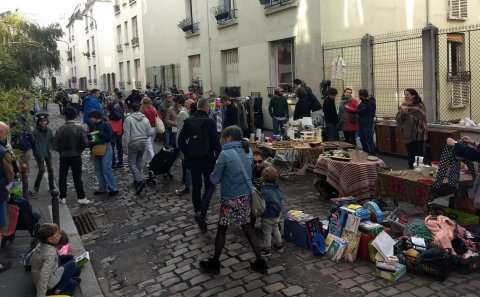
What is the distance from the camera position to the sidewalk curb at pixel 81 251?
16.8ft

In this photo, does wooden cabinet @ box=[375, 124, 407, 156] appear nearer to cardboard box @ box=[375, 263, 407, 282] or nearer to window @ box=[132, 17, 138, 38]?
cardboard box @ box=[375, 263, 407, 282]

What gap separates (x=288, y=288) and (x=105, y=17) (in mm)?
40337

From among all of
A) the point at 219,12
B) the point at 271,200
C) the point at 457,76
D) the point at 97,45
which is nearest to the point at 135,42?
the point at 219,12

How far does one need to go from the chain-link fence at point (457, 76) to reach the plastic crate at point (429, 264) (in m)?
6.82

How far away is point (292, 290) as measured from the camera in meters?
4.75

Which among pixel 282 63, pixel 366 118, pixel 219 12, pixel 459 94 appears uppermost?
pixel 219 12

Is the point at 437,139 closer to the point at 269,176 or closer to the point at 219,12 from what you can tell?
the point at 269,176

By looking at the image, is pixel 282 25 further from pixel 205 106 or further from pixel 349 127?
pixel 205 106

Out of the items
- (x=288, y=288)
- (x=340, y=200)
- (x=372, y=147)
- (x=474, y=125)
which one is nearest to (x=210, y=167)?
(x=340, y=200)

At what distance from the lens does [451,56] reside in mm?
13672

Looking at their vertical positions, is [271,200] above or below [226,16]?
below

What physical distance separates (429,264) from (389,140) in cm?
689

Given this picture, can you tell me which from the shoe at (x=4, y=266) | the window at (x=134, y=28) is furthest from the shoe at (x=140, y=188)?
the window at (x=134, y=28)

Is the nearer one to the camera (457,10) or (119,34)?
(457,10)
